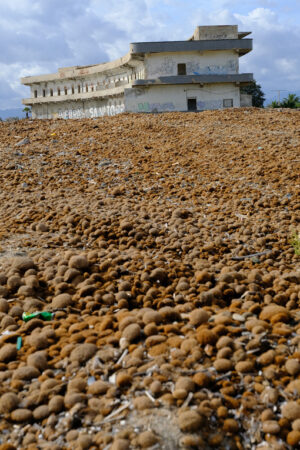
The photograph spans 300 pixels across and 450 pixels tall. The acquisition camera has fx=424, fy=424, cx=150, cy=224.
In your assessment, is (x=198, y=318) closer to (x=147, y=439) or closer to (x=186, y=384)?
(x=186, y=384)

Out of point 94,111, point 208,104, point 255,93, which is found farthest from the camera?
point 255,93

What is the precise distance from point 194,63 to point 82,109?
12874mm

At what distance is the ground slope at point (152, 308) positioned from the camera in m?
1.83

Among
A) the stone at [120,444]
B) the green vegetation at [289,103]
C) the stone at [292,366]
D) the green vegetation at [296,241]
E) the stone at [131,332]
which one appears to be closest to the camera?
the stone at [120,444]

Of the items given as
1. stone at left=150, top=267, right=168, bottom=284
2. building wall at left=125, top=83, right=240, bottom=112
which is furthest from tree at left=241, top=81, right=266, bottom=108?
stone at left=150, top=267, right=168, bottom=284

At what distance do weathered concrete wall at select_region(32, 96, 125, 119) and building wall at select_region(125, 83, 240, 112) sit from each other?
232 inches

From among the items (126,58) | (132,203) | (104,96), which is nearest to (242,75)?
(126,58)

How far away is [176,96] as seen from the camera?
24.0 metres

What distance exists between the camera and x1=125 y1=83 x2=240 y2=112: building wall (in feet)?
74.7

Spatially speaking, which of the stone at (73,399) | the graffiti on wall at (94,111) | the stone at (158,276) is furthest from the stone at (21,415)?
the graffiti on wall at (94,111)

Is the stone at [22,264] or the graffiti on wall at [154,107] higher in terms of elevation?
the graffiti on wall at [154,107]

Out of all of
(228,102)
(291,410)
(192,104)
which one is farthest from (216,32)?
(291,410)

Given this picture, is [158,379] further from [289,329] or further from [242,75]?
[242,75]

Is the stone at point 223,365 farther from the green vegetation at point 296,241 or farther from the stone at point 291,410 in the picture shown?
the green vegetation at point 296,241
